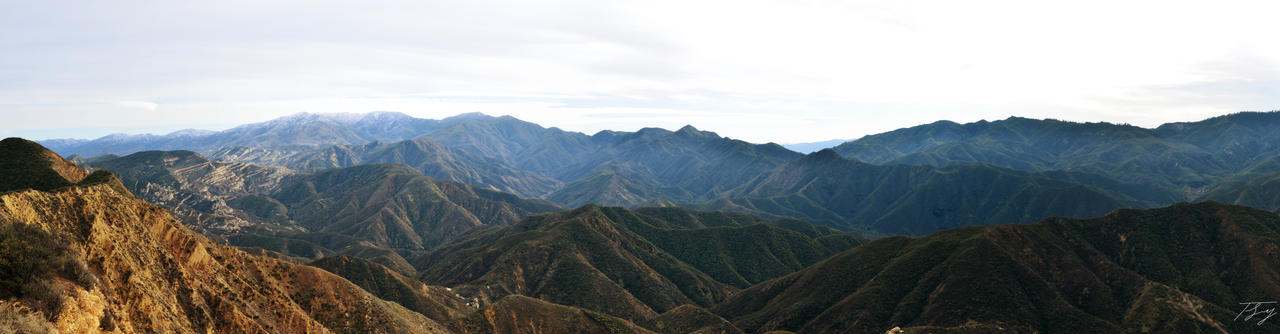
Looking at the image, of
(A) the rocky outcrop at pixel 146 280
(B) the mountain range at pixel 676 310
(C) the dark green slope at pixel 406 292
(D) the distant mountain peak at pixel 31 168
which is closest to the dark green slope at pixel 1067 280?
(B) the mountain range at pixel 676 310

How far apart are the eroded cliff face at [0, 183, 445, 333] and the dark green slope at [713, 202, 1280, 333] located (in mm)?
134711

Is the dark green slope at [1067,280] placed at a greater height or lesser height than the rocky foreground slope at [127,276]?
lesser

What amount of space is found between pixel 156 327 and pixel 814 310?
16888 cm

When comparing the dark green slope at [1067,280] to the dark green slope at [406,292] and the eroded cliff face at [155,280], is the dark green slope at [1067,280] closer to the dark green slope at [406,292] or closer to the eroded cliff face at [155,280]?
the dark green slope at [406,292]

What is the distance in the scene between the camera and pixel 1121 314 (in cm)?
15512

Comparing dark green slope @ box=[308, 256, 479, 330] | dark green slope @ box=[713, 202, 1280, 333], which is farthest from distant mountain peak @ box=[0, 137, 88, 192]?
dark green slope @ box=[713, 202, 1280, 333]

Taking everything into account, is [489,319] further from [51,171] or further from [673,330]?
[51,171]

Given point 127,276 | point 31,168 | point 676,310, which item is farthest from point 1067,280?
point 31,168

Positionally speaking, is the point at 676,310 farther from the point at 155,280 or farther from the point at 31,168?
the point at 31,168

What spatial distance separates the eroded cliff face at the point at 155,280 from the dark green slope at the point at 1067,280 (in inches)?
5304

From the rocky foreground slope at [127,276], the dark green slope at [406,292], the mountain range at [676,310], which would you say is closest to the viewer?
the rocky foreground slope at [127,276]

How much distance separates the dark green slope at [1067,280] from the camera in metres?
150

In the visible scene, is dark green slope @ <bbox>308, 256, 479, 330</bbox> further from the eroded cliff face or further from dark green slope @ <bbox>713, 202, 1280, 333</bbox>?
dark green slope @ <bbox>713, 202, 1280, 333</bbox>

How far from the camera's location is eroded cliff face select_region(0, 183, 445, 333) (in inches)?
2032
